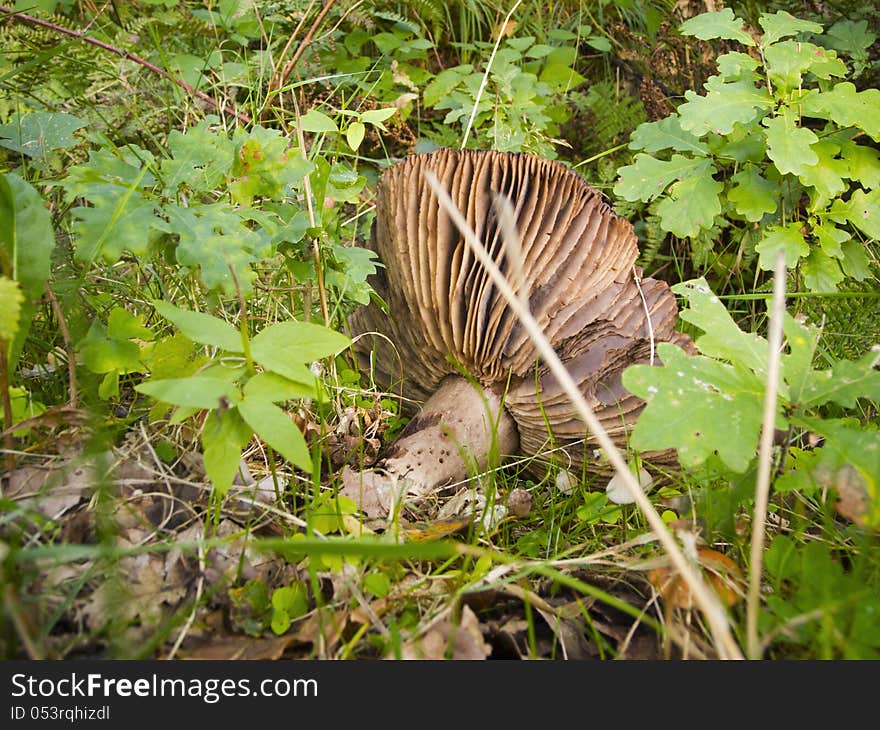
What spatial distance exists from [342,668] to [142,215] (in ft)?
3.92

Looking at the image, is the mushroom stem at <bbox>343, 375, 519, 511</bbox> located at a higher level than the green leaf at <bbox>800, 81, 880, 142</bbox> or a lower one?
lower

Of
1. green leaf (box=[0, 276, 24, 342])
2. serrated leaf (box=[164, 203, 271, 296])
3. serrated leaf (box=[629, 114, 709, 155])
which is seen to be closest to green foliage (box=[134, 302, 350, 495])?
serrated leaf (box=[164, 203, 271, 296])

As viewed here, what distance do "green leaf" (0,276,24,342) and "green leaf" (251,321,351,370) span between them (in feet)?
1.60

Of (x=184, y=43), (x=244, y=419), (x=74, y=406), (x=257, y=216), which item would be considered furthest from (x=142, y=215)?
(x=184, y=43)

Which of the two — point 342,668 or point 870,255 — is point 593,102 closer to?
point 870,255

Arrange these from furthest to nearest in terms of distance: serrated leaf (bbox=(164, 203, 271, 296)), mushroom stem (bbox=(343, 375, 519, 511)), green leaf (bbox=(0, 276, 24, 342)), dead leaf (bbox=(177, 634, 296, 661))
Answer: mushroom stem (bbox=(343, 375, 519, 511)) → serrated leaf (bbox=(164, 203, 271, 296)) → green leaf (bbox=(0, 276, 24, 342)) → dead leaf (bbox=(177, 634, 296, 661))

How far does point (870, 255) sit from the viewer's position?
3.34m

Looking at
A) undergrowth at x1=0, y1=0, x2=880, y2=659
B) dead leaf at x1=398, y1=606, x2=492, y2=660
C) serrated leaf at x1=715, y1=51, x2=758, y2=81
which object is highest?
serrated leaf at x1=715, y1=51, x2=758, y2=81

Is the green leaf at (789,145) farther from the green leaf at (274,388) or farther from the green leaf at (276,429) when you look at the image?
the green leaf at (276,429)

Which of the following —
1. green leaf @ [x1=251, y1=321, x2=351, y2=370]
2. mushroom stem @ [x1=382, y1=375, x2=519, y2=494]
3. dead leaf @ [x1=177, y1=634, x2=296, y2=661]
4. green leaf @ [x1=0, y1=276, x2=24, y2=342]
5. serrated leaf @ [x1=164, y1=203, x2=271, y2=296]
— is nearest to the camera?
dead leaf @ [x1=177, y1=634, x2=296, y2=661]

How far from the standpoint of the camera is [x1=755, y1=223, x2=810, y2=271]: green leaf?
290 centimetres

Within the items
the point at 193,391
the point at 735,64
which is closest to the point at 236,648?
the point at 193,391

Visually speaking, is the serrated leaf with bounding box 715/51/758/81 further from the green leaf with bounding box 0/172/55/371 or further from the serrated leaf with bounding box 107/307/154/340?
the green leaf with bounding box 0/172/55/371

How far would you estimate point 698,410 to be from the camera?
1547mm
